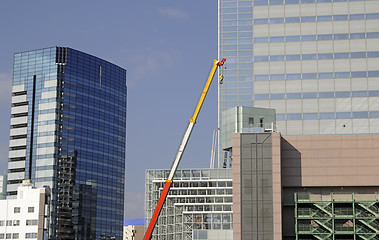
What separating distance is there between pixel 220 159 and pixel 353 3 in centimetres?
5389

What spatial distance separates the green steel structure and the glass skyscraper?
214 ft

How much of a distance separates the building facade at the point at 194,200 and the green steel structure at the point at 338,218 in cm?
5620

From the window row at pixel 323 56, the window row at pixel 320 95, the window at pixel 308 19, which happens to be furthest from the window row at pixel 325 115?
the window at pixel 308 19

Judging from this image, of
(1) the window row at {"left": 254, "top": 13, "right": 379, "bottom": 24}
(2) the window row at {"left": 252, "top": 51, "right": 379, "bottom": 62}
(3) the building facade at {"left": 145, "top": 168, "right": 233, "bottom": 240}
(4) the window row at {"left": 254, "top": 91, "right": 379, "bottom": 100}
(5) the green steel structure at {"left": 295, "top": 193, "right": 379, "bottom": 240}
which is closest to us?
(5) the green steel structure at {"left": 295, "top": 193, "right": 379, "bottom": 240}

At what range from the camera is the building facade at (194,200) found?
163625mm

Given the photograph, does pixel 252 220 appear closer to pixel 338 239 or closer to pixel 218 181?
pixel 338 239

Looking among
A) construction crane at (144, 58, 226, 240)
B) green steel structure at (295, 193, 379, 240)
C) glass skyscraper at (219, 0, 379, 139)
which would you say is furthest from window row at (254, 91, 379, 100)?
green steel structure at (295, 193, 379, 240)

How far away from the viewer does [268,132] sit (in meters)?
108

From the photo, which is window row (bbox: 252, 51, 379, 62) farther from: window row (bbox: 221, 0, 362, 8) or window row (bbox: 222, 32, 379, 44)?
window row (bbox: 221, 0, 362, 8)

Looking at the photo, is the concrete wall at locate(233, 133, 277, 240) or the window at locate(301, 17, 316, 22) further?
the window at locate(301, 17, 316, 22)

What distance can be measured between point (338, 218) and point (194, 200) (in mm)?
64917

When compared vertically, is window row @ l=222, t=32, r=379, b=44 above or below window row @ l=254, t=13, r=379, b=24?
below

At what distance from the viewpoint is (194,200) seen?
16600 cm

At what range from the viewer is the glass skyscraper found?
6772 inches
